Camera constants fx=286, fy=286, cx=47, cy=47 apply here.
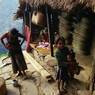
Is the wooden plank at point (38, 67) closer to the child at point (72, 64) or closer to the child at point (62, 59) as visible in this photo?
the child at point (62, 59)

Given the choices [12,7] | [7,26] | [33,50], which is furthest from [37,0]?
[12,7]

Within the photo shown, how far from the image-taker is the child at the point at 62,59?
8385mm

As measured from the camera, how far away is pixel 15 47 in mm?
9891

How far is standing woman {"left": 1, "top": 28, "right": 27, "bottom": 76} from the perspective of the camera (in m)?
9.62

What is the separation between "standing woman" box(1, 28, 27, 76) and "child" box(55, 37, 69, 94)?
1.74 metres

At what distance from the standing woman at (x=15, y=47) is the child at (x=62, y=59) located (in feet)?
5.71

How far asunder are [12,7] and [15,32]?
75.0ft

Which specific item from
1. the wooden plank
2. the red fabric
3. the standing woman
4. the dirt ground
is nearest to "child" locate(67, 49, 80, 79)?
the dirt ground

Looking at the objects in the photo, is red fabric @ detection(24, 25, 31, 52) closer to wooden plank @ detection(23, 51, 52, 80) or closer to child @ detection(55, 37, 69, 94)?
wooden plank @ detection(23, 51, 52, 80)

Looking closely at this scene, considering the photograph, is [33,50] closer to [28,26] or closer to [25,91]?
[28,26]

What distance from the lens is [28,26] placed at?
517 inches

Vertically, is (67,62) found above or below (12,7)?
above

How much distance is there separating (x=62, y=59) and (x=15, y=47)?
6.99 ft

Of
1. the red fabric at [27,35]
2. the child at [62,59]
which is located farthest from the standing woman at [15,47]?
the red fabric at [27,35]
